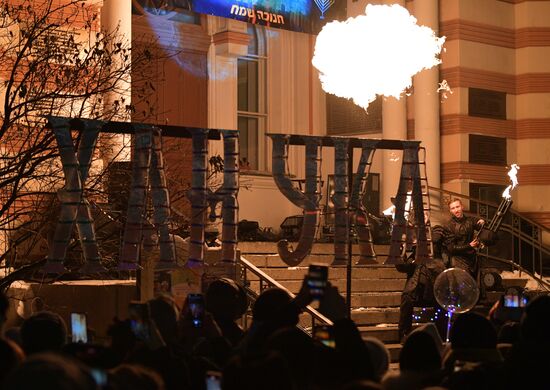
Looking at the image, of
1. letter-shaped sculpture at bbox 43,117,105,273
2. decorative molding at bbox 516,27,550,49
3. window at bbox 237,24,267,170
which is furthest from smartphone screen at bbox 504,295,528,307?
decorative molding at bbox 516,27,550,49

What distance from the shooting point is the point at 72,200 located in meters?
9.92

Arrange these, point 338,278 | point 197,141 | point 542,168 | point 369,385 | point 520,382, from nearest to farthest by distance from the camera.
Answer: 1. point 369,385
2. point 520,382
3. point 197,141
4. point 338,278
5. point 542,168

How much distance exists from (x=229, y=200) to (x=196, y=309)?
10.4ft

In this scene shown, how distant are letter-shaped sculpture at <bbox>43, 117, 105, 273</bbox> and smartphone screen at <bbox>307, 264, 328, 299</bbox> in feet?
11.0

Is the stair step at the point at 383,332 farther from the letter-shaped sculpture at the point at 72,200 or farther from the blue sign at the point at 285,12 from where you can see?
A: the blue sign at the point at 285,12

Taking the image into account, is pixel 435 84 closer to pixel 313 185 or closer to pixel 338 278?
pixel 338 278

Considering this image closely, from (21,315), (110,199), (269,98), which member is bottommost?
(21,315)

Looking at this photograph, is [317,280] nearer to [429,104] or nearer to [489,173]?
[429,104]

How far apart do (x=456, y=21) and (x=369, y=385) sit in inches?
692

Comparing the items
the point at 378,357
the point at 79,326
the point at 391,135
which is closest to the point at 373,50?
the point at 391,135

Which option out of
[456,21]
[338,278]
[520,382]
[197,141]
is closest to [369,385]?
[520,382]

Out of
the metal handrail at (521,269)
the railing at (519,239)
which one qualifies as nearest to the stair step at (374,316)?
the metal handrail at (521,269)

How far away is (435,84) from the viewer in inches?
843

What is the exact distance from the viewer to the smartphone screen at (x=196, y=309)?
753 cm
